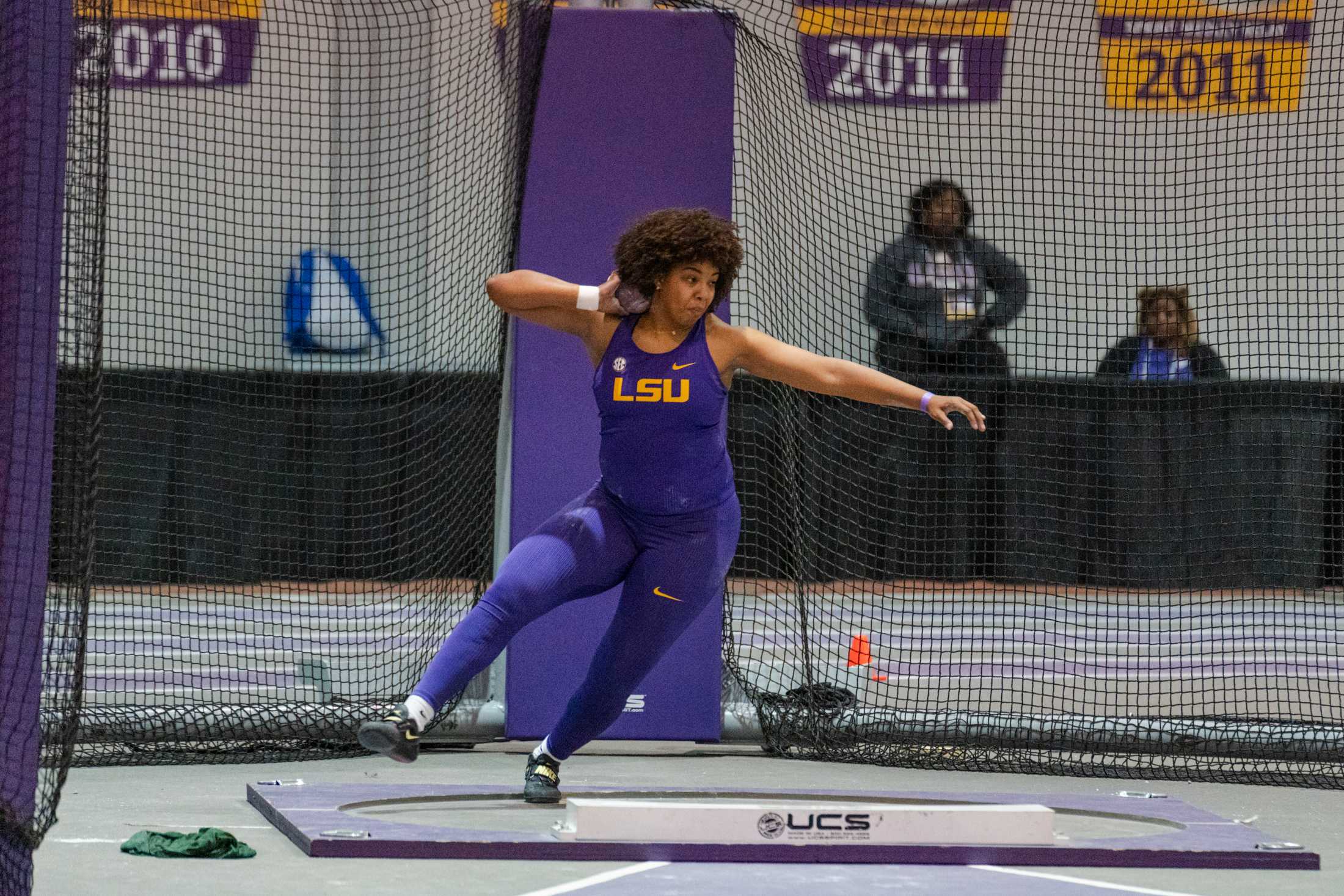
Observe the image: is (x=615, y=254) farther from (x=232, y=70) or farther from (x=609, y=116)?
(x=232, y=70)

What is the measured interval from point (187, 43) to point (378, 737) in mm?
6200

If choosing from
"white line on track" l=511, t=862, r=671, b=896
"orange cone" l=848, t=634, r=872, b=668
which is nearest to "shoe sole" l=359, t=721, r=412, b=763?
"white line on track" l=511, t=862, r=671, b=896

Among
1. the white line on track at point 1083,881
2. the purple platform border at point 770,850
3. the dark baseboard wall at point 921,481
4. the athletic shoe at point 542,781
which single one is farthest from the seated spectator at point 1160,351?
the white line on track at point 1083,881

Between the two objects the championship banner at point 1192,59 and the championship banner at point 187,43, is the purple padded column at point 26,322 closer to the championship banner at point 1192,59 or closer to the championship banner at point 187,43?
the championship banner at point 187,43

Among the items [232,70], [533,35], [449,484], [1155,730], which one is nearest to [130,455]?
[232,70]

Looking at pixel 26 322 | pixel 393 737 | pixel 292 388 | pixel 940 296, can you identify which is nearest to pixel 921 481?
pixel 940 296

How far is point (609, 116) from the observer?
6234mm

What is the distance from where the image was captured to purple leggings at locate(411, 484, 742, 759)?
4.62 meters

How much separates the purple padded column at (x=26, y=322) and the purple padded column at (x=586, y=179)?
2.81 m

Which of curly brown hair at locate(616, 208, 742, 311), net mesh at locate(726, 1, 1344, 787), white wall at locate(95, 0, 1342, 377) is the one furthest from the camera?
white wall at locate(95, 0, 1342, 377)

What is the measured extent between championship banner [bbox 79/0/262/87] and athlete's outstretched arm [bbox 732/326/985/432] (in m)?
4.57

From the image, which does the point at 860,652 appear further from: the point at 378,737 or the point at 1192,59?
the point at 1192,59

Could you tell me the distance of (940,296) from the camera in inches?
337

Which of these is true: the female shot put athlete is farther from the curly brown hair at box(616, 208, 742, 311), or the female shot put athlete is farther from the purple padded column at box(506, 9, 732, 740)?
the purple padded column at box(506, 9, 732, 740)
